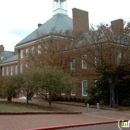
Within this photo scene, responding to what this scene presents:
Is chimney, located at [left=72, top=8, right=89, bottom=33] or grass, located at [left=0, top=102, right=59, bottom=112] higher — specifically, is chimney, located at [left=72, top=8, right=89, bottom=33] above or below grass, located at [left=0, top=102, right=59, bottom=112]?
above

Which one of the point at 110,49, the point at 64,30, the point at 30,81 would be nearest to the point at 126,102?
the point at 110,49

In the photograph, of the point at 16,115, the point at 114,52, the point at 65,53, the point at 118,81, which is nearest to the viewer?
the point at 16,115

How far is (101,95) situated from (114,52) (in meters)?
5.85

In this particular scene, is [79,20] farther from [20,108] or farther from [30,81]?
[20,108]

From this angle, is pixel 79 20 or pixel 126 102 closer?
pixel 126 102

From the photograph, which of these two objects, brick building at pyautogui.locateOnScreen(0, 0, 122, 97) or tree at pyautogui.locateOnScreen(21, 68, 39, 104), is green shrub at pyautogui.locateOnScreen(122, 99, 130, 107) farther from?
tree at pyautogui.locateOnScreen(21, 68, 39, 104)

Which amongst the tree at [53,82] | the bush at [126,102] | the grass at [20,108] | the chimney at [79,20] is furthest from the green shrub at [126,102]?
the chimney at [79,20]

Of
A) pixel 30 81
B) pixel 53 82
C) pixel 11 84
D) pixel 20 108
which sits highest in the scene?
pixel 30 81

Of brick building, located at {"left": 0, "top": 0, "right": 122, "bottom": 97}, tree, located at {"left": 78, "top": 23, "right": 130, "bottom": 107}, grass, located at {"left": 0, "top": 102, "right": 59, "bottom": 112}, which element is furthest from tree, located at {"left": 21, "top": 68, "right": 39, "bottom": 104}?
tree, located at {"left": 78, "top": 23, "right": 130, "bottom": 107}

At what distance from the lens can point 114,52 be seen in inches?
838

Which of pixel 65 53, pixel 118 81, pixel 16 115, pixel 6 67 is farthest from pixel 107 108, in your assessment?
pixel 6 67

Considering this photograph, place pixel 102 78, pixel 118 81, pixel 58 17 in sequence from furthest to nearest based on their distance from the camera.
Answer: pixel 58 17 → pixel 102 78 → pixel 118 81

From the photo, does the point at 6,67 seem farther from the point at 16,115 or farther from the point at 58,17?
the point at 16,115

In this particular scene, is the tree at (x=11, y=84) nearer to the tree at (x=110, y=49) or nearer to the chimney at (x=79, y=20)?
the tree at (x=110, y=49)
